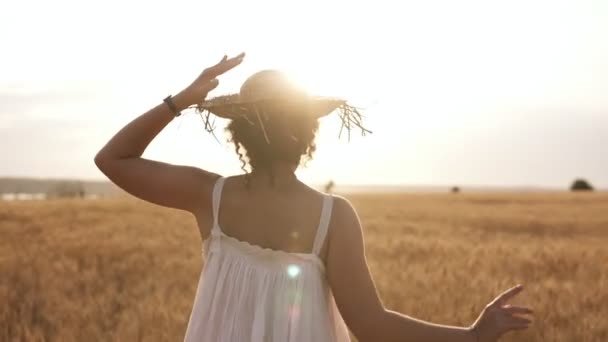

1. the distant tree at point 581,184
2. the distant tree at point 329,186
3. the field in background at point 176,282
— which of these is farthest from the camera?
the distant tree at point 581,184

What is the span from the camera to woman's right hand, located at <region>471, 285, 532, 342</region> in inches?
75.1

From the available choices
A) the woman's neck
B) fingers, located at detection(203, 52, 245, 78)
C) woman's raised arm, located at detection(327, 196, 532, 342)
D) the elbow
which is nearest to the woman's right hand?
woman's raised arm, located at detection(327, 196, 532, 342)

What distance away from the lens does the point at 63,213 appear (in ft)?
50.7

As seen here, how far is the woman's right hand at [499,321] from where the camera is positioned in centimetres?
191

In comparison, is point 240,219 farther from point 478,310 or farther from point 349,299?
point 478,310

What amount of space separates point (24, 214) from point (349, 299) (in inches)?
548

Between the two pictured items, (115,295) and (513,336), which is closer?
(513,336)

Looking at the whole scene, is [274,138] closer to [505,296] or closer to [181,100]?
[181,100]

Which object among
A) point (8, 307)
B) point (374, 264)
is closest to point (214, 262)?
point (8, 307)

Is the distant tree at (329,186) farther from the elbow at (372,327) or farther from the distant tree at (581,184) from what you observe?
the distant tree at (581,184)

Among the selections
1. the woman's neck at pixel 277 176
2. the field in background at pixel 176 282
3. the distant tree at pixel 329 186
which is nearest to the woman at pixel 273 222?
the woman's neck at pixel 277 176

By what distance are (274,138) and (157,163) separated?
31cm

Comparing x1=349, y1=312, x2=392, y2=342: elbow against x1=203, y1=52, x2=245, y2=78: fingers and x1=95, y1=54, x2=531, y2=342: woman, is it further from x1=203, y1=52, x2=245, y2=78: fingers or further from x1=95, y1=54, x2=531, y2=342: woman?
x1=203, y1=52, x2=245, y2=78: fingers

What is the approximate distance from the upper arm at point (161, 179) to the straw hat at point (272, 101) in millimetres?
184
